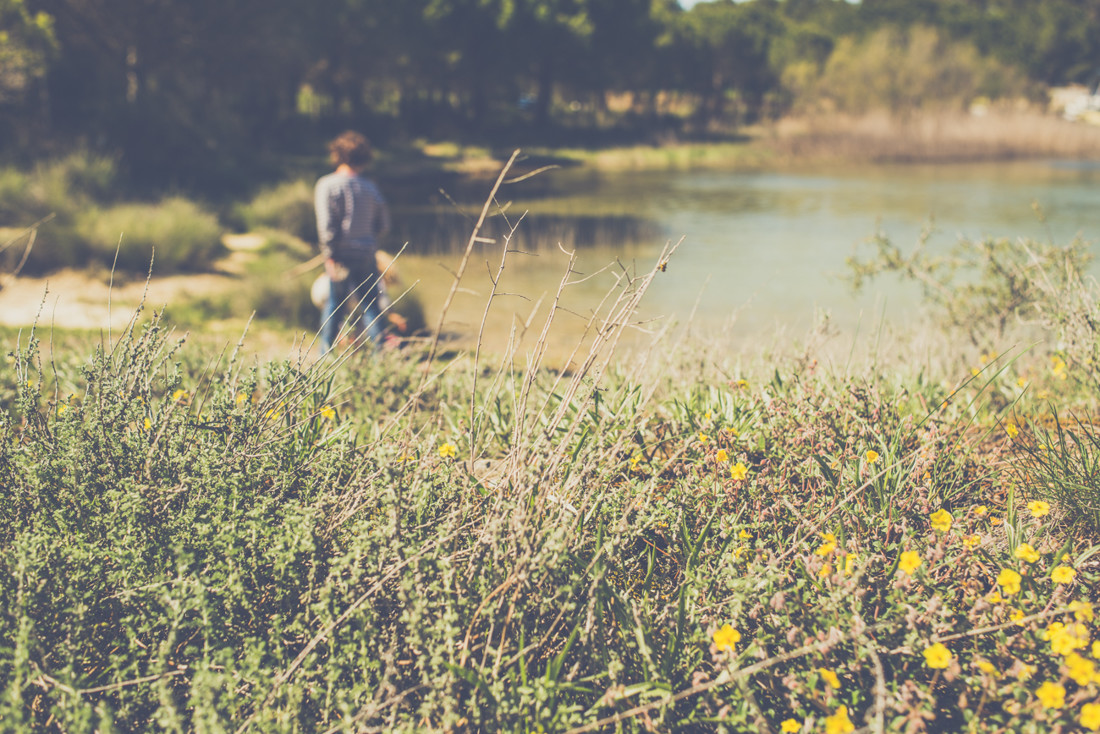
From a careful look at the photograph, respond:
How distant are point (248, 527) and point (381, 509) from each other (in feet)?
1.36

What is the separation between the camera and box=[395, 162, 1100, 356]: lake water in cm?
969

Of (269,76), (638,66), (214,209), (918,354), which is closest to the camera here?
(918,354)

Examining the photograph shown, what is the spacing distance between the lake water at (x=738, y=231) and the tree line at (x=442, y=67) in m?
6.24

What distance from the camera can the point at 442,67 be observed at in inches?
1510

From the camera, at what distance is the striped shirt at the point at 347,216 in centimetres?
590

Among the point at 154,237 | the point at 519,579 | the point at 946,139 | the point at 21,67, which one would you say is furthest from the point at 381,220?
the point at 946,139

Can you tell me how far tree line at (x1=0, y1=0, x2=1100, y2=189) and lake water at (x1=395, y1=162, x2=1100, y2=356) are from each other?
246 inches

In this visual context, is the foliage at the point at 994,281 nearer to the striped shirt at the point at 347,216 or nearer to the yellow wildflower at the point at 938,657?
the yellow wildflower at the point at 938,657

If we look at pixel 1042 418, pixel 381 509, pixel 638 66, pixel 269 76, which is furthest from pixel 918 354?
pixel 638 66

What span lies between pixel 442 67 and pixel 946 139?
23.3 metres

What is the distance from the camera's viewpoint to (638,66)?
44.8m

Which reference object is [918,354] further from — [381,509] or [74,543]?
[74,543]

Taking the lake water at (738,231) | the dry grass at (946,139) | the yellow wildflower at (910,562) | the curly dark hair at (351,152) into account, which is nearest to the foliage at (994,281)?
the lake water at (738,231)

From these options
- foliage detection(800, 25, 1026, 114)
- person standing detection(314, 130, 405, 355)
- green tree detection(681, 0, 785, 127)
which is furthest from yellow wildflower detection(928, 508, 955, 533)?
green tree detection(681, 0, 785, 127)
